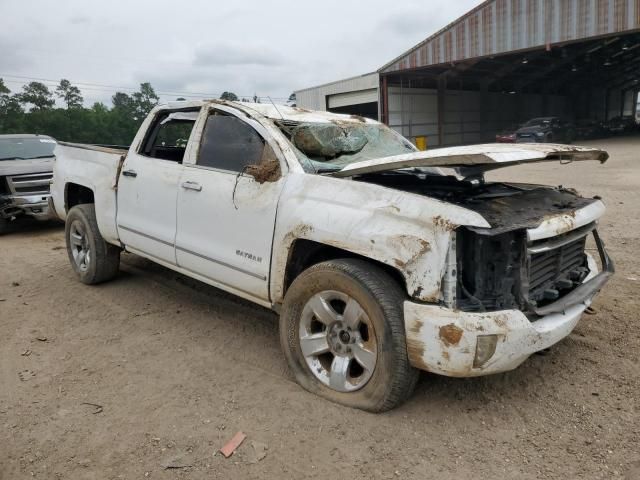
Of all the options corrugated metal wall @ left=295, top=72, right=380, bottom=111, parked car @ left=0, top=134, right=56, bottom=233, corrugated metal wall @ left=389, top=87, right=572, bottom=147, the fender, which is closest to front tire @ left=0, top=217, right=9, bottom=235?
parked car @ left=0, top=134, right=56, bottom=233

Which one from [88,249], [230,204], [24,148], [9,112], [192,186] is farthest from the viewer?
[9,112]

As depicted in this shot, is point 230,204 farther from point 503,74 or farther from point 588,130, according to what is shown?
point 588,130

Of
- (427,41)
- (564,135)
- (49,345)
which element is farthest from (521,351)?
(564,135)

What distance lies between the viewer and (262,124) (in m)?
3.86

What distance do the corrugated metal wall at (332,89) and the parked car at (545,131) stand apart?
851cm

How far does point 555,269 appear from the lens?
3.34 m

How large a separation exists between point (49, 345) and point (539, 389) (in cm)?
363

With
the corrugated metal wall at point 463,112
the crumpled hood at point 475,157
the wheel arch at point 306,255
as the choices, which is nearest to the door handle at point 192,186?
the wheel arch at point 306,255

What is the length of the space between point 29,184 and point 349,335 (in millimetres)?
7817

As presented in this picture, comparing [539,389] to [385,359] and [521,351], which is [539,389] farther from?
[385,359]

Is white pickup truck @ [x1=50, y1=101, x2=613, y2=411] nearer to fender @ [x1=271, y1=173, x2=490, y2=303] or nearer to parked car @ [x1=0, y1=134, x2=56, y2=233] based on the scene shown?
fender @ [x1=271, y1=173, x2=490, y2=303]

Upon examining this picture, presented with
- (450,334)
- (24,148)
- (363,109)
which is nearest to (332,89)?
(363,109)

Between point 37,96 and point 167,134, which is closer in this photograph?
point 167,134

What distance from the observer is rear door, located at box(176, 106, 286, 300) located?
359 centimetres
